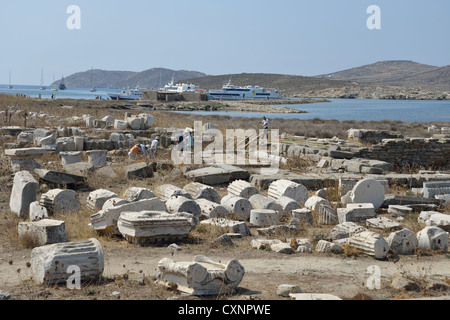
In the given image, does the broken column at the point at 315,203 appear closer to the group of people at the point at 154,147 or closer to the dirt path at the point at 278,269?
the dirt path at the point at 278,269

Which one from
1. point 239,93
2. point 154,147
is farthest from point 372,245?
point 239,93

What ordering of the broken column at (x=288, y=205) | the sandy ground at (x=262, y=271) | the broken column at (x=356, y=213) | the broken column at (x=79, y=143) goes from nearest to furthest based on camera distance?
the sandy ground at (x=262, y=271) < the broken column at (x=356, y=213) < the broken column at (x=288, y=205) < the broken column at (x=79, y=143)

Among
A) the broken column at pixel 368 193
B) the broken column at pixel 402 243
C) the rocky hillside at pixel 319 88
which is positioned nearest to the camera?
the broken column at pixel 402 243

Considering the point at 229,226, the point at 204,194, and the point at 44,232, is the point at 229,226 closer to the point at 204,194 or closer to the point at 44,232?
the point at 204,194

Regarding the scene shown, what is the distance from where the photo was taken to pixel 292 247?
28.5ft

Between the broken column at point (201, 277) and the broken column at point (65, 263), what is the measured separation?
865 mm

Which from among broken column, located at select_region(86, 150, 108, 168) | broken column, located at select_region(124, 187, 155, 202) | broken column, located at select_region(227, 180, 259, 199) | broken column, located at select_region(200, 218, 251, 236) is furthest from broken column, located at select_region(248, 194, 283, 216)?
broken column, located at select_region(86, 150, 108, 168)

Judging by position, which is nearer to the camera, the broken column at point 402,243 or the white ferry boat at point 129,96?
the broken column at point 402,243

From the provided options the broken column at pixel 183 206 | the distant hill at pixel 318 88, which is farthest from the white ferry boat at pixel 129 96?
the broken column at pixel 183 206

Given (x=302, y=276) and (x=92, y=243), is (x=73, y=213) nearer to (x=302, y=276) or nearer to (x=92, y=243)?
(x=92, y=243)

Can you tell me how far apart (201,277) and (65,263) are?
173 cm

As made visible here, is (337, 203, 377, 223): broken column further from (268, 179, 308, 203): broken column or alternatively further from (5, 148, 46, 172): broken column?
(5, 148, 46, 172): broken column

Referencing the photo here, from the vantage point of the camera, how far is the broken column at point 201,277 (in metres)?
6.11
